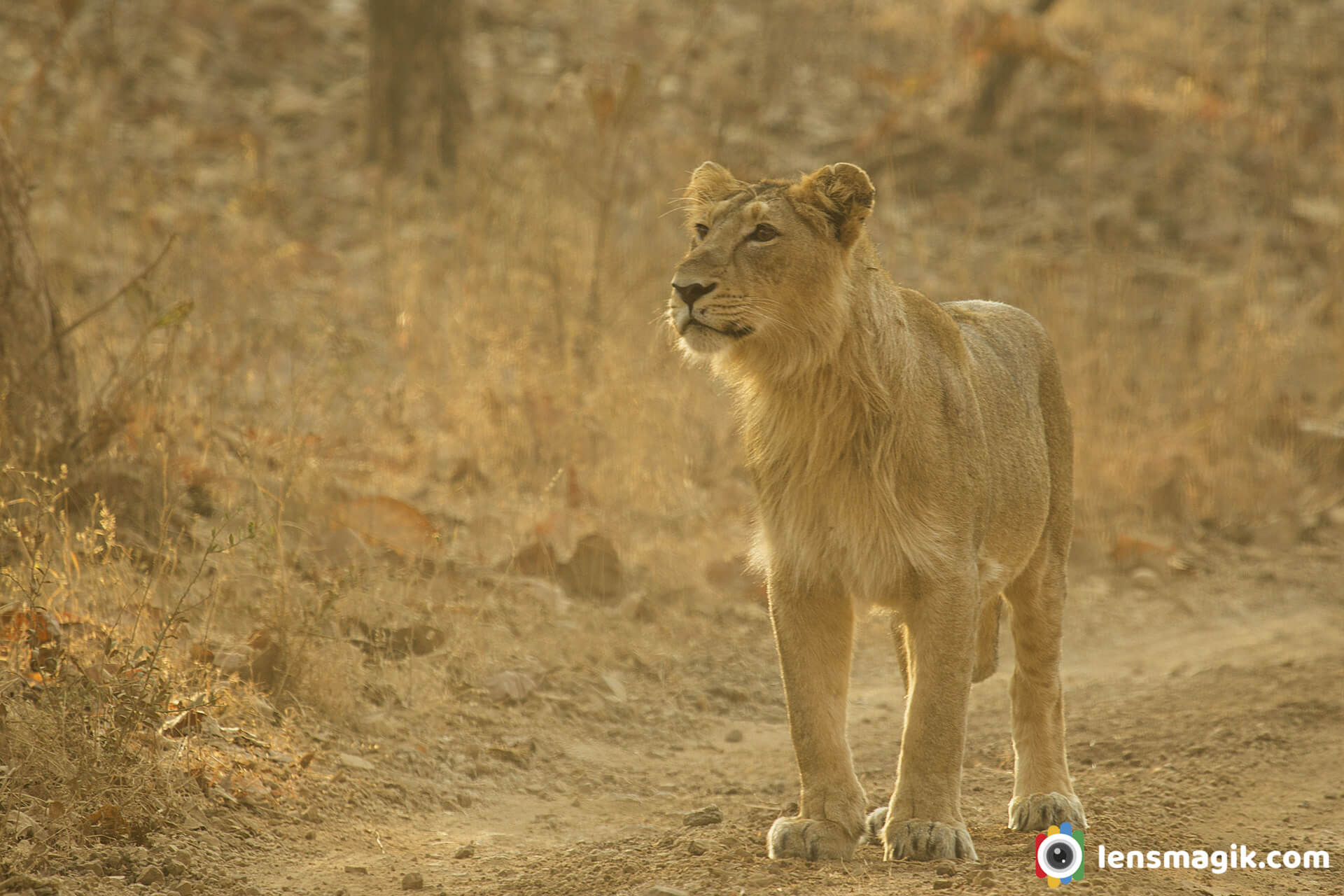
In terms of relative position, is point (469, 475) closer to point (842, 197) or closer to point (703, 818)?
point (703, 818)

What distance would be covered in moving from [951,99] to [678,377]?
8.25 metres

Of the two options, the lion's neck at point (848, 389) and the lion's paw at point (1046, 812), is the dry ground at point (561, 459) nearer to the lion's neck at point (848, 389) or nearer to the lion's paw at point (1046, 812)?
the lion's paw at point (1046, 812)

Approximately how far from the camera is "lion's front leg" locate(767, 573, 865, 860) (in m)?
4.18

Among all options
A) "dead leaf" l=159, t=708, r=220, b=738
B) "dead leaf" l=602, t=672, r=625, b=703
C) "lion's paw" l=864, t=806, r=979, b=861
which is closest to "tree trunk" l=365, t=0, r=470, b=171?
"dead leaf" l=602, t=672, r=625, b=703

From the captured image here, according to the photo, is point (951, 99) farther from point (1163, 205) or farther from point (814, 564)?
point (814, 564)

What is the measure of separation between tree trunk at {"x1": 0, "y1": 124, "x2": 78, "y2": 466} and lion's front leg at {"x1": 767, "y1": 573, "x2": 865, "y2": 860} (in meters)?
3.36

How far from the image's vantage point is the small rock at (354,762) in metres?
5.14

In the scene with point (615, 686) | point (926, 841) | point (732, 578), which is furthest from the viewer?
point (732, 578)

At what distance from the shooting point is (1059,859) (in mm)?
3961

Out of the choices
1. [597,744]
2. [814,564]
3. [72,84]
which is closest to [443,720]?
[597,744]

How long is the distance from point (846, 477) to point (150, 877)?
2258mm

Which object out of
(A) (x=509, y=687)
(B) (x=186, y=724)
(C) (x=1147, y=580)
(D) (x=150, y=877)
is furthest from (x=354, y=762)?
(C) (x=1147, y=580)

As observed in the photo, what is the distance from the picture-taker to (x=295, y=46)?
15.1m

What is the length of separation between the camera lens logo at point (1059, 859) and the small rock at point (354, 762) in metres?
2.38
